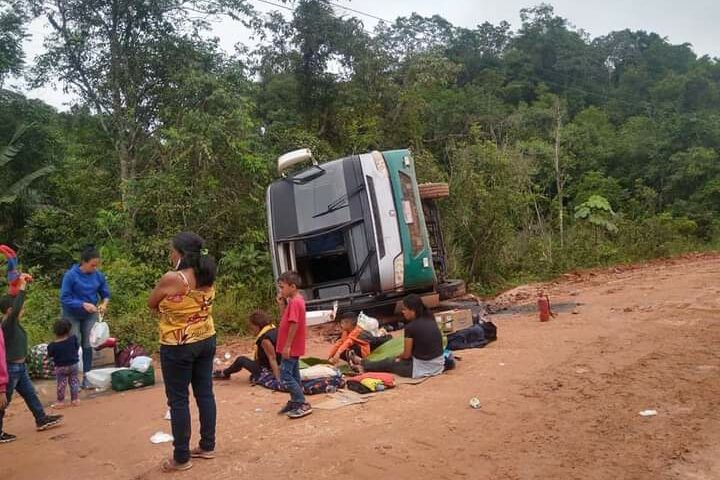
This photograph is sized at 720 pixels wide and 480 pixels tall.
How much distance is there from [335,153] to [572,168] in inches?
544

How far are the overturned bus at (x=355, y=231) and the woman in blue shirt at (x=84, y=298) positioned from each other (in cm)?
290

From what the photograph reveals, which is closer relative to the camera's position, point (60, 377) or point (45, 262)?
point (60, 377)

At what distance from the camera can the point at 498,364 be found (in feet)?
22.6

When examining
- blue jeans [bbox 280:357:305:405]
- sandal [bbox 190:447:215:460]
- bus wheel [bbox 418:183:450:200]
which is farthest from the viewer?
bus wheel [bbox 418:183:450:200]

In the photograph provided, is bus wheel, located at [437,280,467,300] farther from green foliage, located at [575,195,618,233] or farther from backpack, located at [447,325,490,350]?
green foliage, located at [575,195,618,233]

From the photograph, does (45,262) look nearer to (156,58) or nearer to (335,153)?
(156,58)

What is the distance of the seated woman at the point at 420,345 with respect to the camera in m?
6.49

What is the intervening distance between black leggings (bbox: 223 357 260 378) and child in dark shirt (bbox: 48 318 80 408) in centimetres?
149

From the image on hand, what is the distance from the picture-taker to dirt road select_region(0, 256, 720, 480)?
13.3 feet

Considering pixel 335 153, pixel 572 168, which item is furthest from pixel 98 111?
pixel 572 168

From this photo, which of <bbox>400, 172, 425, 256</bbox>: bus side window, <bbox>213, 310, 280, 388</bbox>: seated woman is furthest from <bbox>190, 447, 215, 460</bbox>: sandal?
<bbox>400, 172, 425, 256</bbox>: bus side window

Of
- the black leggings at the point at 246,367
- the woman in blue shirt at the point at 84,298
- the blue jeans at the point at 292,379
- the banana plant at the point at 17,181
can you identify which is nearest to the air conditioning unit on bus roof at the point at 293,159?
the woman in blue shirt at the point at 84,298

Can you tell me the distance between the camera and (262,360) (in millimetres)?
6672

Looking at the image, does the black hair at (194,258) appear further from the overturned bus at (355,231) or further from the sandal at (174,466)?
the overturned bus at (355,231)
